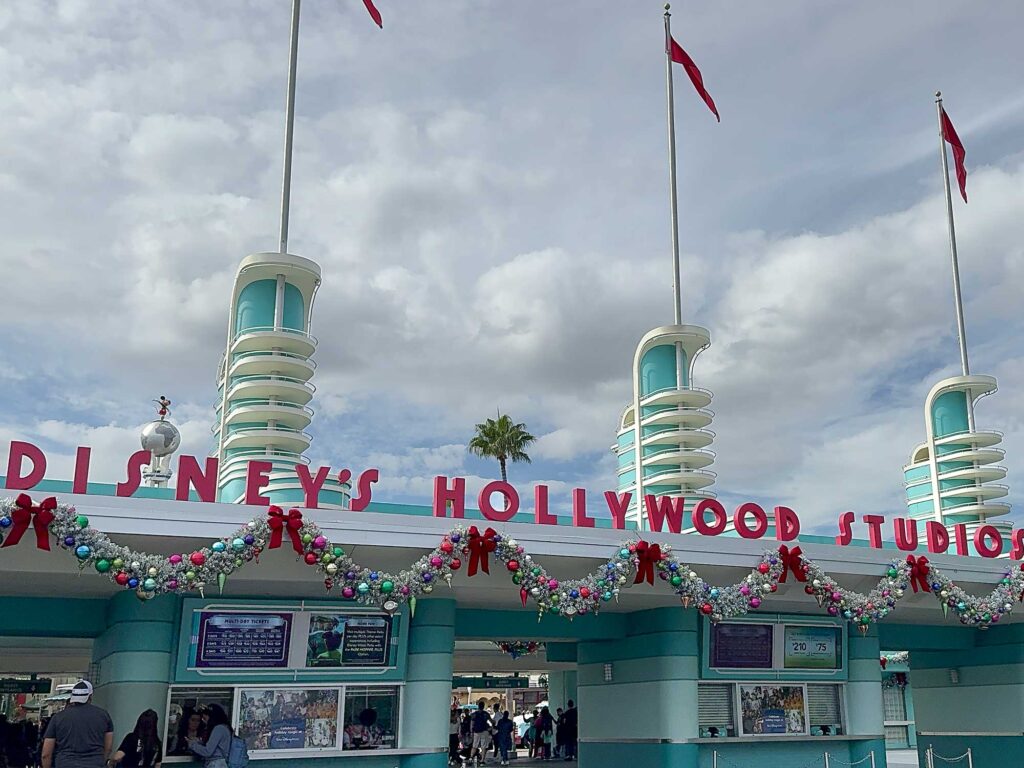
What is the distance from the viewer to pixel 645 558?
15.0 meters

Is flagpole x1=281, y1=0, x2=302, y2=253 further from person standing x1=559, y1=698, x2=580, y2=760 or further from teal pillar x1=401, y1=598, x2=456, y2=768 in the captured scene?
person standing x1=559, y1=698, x2=580, y2=760

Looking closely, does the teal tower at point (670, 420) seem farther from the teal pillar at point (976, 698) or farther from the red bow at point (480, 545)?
the red bow at point (480, 545)

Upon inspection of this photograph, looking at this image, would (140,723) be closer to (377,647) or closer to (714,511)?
(377,647)

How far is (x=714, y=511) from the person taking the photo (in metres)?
16.4

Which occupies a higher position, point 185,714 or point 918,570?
point 918,570

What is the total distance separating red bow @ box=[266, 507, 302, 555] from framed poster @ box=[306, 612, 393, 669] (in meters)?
2.36

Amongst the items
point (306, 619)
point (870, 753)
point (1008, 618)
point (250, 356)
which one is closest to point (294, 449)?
point (250, 356)

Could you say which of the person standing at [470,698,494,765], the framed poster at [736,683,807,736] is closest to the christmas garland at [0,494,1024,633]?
the framed poster at [736,683,807,736]

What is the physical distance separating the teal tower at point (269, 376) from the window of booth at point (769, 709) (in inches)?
276

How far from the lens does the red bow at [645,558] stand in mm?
14992

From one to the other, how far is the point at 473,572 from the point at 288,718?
3357 millimetres

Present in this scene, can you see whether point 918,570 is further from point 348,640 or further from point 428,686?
point 348,640

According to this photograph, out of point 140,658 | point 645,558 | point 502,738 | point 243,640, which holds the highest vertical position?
point 645,558

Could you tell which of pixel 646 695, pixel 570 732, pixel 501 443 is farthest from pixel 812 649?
pixel 501 443
